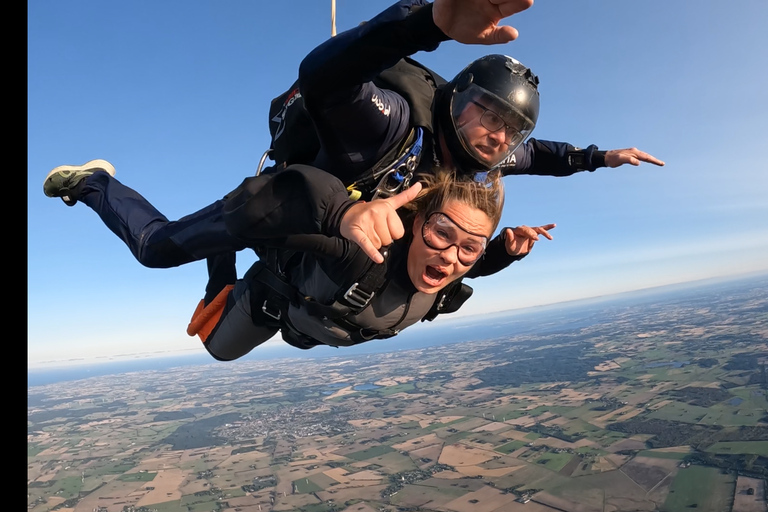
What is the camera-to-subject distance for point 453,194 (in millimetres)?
2133

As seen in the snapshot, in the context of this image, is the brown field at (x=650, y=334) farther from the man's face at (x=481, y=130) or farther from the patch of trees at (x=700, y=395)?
the man's face at (x=481, y=130)

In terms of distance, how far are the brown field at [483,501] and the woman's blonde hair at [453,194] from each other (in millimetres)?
15360

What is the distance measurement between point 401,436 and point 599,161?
23.7m

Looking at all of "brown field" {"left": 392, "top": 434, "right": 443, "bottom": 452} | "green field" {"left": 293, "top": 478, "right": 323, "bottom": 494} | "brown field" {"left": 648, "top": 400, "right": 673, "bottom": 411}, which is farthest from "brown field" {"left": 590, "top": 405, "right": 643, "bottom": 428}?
"green field" {"left": 293, "top": 478, "right": 323, "bottom": 494}

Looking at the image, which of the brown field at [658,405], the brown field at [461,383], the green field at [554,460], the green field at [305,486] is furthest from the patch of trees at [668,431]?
the brown field at [461,383]

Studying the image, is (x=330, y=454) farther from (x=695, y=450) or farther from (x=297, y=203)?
(x=297, y=203)

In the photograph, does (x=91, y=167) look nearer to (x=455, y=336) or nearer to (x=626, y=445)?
(x=626, y=445)

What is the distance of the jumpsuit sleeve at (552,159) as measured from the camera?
9.71 ft

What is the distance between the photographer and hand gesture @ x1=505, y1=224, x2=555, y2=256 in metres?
2.43

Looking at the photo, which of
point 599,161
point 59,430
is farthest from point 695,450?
point 59,430

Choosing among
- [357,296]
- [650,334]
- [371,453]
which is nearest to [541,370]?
[650,334]

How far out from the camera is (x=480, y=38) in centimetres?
124

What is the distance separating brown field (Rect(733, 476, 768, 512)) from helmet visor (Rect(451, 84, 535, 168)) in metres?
17.0

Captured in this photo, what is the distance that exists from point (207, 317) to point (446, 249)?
85.4 inches
